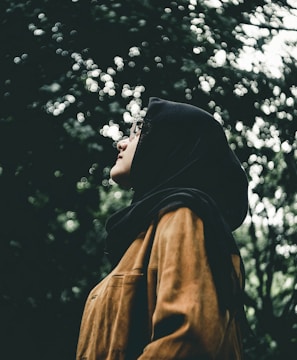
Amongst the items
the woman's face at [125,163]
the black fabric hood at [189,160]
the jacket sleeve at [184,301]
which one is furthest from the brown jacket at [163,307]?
the woman's face at [125,163]

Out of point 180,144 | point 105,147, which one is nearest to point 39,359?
point 105,147

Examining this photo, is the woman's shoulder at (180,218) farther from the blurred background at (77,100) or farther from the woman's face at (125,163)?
the blurred background at (77,100)

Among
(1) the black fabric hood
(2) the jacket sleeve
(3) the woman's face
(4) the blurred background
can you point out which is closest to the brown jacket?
(2) the jacket sleeve

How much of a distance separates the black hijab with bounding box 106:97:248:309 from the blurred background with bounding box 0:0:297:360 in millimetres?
3804

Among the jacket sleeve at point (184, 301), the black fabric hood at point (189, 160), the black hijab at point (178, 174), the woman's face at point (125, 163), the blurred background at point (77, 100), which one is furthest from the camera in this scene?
the blurred background at point (77, 100)

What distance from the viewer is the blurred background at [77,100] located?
232 inches

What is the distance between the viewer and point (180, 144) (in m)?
2.09

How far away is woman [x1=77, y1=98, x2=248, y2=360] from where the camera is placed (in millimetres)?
1516

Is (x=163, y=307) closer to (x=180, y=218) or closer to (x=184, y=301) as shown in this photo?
(x=184, y=301)

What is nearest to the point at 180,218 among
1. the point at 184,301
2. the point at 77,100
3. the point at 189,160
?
the point at 184,301

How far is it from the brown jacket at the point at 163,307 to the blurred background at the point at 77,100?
4.19 m

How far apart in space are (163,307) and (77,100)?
482 centimetres

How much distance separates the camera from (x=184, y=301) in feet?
4.98

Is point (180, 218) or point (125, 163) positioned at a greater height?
point (180, 218)
